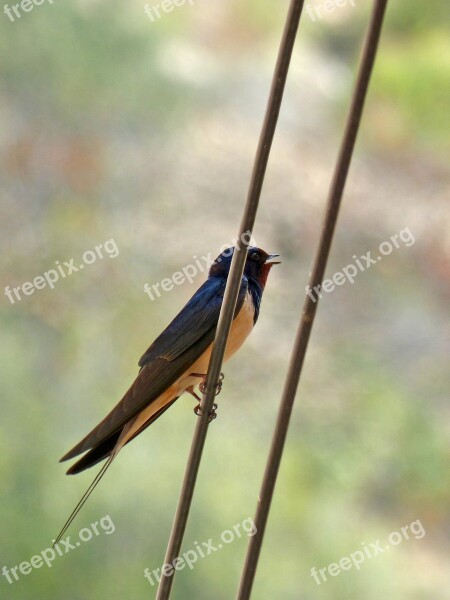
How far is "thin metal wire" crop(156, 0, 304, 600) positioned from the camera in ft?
3.72

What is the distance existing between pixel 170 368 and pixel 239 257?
2.58 feet

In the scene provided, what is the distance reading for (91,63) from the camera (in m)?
4.09

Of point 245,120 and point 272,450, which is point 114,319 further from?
point 272,450
